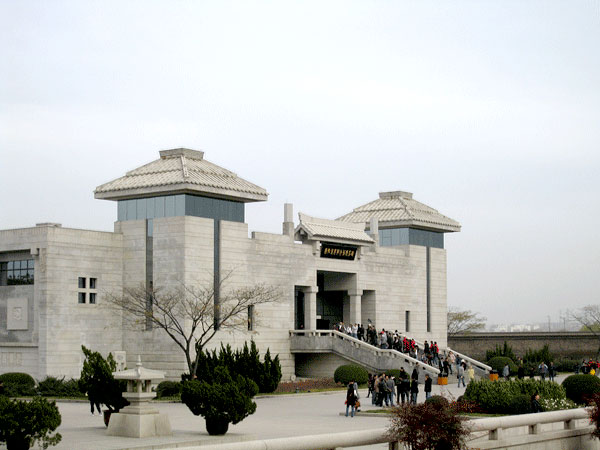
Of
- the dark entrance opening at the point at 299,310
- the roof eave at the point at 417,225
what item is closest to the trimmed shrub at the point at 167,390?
the dark entrance opening at the point at 299,310

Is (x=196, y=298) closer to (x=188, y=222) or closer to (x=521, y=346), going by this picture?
(x=188, y=222)

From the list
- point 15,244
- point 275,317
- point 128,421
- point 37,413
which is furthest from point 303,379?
point 37,413

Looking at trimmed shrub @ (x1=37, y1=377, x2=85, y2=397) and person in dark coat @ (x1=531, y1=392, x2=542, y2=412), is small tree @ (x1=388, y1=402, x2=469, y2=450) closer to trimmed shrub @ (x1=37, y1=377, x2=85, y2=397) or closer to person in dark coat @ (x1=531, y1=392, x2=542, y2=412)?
person in dark coat @ (x1=531, y1=392, x2=542, y2=412)

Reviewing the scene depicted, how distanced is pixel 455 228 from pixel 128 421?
1989 inches

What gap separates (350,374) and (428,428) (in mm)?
36975

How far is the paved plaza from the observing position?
2759 cm

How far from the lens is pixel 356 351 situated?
59844mm

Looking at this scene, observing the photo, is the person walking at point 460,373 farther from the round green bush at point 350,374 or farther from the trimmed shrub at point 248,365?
the trimmed shrub at point 248,365

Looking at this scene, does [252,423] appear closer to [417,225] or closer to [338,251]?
[338,251]

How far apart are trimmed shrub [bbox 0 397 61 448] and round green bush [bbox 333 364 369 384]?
32.3m

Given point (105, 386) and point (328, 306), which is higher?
point (328, 306)

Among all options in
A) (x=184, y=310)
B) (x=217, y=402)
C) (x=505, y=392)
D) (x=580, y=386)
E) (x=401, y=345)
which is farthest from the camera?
(x=401, y=345)

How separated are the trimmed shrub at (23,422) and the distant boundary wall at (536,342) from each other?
226 ft

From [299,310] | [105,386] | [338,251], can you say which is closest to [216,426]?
[105,386]
